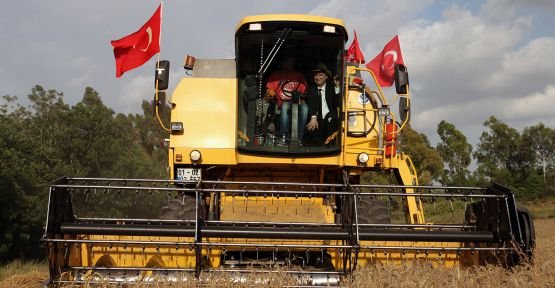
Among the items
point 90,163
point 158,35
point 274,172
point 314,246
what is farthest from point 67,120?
point 314,246

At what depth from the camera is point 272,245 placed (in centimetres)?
450

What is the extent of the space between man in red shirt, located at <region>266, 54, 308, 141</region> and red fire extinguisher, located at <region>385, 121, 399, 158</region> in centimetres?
101

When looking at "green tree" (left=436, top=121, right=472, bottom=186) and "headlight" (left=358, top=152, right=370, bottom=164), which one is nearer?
"headlight" (left=358, top=152, right=370, bottom=164)

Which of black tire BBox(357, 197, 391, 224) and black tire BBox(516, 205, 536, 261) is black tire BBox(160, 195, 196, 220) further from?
black tire BBox(516, 205, 536, 261)

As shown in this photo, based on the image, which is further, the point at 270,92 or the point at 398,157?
the point at 398,157

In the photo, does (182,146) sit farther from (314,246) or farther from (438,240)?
(438,240)

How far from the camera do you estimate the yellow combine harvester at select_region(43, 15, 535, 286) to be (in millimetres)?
4500

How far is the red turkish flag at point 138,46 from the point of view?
26.6ft

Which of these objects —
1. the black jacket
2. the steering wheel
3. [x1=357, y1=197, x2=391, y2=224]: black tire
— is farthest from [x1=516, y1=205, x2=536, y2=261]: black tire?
the steering wheel

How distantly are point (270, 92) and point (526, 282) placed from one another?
3.41 m

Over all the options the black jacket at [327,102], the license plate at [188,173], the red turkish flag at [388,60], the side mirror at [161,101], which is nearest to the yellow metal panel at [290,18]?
the black jacket at [327,102]

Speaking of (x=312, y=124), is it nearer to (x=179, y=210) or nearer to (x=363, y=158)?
(x=363, y=158)

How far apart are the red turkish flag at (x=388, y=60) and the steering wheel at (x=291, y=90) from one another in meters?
4.30

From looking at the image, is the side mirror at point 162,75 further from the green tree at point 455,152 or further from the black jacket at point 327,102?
the green tree at point 455,152
